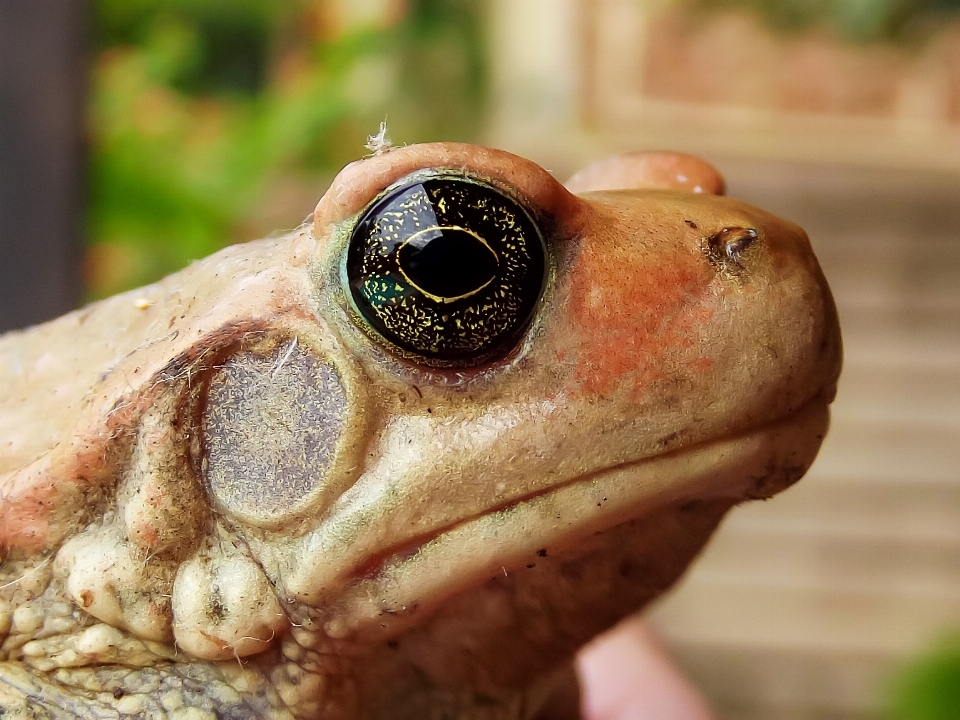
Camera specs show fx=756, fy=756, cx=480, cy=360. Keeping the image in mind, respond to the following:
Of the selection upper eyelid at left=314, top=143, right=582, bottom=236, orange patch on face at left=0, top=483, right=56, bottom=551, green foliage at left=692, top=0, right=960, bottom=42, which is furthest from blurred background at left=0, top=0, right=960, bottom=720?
upper eyelid at left=314, top=143, right=582, bottom=236

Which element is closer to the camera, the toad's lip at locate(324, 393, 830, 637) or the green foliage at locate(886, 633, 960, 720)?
the toad's lip at locate(324, 393, 830, 637)

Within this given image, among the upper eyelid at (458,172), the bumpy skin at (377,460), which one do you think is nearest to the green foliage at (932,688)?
the bumpy skin at (377,460)

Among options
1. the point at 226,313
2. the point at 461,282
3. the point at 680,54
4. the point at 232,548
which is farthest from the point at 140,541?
the point at 680,54

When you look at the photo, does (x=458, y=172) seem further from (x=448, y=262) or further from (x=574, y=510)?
(x=574, y=510)

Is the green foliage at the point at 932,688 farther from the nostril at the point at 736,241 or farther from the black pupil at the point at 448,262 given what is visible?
the black pupil at the point at 448,262

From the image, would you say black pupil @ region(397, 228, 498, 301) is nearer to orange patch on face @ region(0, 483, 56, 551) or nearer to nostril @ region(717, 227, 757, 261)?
nostril @ region(717, 227, 757, 261)

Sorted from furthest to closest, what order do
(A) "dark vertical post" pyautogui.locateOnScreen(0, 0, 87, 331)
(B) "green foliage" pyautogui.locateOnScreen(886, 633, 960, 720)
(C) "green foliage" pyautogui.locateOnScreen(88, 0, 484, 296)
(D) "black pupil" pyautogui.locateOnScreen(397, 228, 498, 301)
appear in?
(C) "green foliage" pyautogui.locateOnScreen(88, 0, 484, 296) < (B) "green foliage" pyautogui.locateOnScreen(886, 633, 960, 720) < (A) "dark vertical post" pyautogui.locateOnScreen(0, 0, 87, 331) < (D) "black pupil" pyautogui.locateOnScreen(397, 228, 498, 301)
